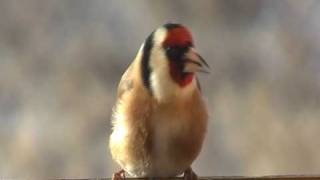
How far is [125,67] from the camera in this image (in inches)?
55.6

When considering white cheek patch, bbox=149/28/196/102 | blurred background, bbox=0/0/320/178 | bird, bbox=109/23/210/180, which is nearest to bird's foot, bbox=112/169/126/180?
bird, bbox=109/23/210/180

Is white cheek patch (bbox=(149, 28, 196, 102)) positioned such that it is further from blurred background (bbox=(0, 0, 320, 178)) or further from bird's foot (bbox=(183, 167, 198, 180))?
blurred background (bbox=(0, 0, 320, 178))

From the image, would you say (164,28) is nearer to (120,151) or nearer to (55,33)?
(120,151)

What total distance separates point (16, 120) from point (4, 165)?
0.29 feet

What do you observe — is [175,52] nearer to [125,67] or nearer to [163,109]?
[163,109]

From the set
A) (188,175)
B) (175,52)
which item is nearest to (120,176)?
(188,175)

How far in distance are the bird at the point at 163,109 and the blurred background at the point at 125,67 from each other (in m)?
0.39

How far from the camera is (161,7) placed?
4.73ft

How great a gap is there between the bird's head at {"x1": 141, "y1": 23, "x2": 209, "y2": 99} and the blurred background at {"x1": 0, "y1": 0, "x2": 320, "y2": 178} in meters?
0.41

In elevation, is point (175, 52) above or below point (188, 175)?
above

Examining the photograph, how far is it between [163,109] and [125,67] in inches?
17.0

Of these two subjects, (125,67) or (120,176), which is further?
(125,67)

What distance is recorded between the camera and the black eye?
989mm

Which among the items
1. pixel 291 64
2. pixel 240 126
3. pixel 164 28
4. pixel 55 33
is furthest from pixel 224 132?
pixel 164 28
